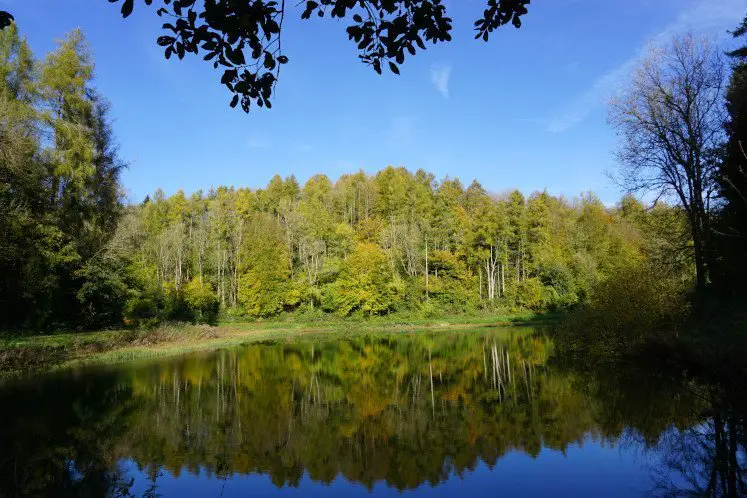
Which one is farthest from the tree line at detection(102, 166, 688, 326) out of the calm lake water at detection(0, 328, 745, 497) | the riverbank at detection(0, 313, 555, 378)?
the calm lake water at detection(0, 328, 745, 497)

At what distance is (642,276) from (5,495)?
18.3 m

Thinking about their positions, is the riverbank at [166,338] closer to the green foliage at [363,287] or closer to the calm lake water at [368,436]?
the green foliage at [363,287]

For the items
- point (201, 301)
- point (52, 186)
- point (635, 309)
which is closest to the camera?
point (635, 309)

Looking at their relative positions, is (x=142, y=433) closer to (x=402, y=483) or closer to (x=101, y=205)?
(x=402, y=483)

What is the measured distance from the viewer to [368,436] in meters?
9.70

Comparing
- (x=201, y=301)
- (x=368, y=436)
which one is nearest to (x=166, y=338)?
(x=201, y=301)

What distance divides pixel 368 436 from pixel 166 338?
2005 cm

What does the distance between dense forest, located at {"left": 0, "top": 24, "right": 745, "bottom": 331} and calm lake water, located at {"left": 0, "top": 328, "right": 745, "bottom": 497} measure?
19.3ft

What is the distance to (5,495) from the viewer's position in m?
6.54

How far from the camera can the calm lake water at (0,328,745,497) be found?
7.31 meters

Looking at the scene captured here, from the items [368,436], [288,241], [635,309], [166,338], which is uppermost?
[288,241]

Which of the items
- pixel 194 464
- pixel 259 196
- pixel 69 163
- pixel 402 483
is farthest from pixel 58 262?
pixel 259 196

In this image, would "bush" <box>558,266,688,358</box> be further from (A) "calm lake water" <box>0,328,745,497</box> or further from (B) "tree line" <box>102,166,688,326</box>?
(B) "tree line" <box>102,166,688,326</box>

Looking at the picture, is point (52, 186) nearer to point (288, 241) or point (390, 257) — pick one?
point (288, 241)
